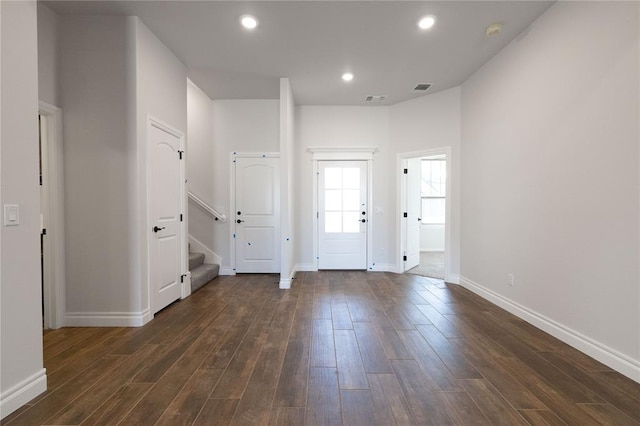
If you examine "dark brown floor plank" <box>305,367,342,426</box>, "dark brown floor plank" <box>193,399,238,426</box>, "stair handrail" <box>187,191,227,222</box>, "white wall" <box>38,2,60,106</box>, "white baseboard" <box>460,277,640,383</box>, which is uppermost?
"white wall" <box>38,2,60,106</box>

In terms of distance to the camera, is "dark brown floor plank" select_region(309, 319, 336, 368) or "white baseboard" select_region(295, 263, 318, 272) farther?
"white baseboard" select_region(295, 263, 318, 272)

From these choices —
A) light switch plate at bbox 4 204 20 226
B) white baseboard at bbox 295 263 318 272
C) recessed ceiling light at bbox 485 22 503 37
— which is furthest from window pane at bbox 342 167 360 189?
light switch plate at bbox 4 204 20 226

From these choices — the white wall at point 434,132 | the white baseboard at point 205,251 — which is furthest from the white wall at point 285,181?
the white wall at point 434,132

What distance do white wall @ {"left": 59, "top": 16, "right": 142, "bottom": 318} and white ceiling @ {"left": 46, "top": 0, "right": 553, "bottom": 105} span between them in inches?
11.2

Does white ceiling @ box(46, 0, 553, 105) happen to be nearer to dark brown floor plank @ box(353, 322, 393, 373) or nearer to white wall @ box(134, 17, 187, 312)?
white wall @ box(134, 17, 187, 312)

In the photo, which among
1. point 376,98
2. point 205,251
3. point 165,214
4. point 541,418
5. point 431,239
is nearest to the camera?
point 541,418

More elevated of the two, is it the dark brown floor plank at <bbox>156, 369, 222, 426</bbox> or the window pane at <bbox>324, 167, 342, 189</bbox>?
the window pane at <bbox>324, 167, 342, 189</bbox>

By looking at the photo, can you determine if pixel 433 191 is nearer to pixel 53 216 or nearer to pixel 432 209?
pixel 432 209

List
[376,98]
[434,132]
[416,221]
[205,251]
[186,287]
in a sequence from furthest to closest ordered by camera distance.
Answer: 1. [416,221]
2. [205,251]
3. [376,98]
4. [434,132]
5. [186,287]

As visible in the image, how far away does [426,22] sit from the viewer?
302 centimetres

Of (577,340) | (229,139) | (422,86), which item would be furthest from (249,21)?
(577,340)

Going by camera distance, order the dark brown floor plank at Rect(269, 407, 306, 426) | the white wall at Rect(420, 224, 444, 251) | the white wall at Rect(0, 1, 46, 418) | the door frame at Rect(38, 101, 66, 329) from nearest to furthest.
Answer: the dark brown floor plank at Rect(269, 407, 306, 426) → the white wall at Rect(0, 1, 46, 418) → the door frame at Rect(38, 101, 66, 329) → the white wall at Rect(420, 224, 444, 251)

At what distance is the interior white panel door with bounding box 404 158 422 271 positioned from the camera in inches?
215

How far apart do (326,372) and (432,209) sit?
6960 millimetres
